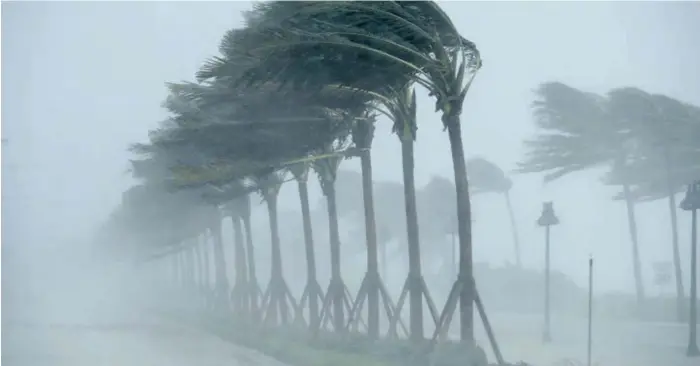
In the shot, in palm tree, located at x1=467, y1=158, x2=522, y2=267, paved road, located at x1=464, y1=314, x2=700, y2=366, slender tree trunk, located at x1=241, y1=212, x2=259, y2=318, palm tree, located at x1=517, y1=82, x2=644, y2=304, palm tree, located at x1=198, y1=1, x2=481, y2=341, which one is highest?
palm tree, located at x1=198, y1=1, x2=481, y2=341

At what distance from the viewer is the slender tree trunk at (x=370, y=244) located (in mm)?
15148

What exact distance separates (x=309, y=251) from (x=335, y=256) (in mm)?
1199

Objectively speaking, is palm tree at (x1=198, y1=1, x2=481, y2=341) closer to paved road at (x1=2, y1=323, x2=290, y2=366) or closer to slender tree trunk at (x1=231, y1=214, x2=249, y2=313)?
paved road at (x1=2, y1=323, x2=290, y2=366)

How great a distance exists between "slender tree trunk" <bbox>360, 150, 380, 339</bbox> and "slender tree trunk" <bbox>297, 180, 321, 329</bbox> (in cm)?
254

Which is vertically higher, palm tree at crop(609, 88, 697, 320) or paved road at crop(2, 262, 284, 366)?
palm tree at crop(609, 88, 697, 320)

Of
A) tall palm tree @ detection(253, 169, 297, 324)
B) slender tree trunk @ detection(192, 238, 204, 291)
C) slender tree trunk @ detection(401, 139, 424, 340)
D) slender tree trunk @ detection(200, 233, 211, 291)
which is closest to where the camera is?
slender tree trunk @ detection(401, 139, 424, 340)

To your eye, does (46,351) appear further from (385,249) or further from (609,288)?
(609,288)

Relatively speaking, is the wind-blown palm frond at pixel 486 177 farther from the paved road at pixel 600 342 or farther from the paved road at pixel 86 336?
the paved road at pixel 86 336

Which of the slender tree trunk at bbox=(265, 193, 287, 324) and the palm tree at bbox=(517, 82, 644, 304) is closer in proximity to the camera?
the palm tree at bbox=(517, 82, 644, 304)

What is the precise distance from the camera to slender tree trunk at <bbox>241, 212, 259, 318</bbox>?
832 inches

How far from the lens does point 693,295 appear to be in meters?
14.5

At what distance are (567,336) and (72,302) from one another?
916 centimetres

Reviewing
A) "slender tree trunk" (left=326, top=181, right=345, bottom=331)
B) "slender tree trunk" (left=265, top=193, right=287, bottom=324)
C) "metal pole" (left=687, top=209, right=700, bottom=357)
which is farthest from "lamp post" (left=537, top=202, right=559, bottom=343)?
"slender tree trunk" (left=265, top=193, right=287, bottom=324)

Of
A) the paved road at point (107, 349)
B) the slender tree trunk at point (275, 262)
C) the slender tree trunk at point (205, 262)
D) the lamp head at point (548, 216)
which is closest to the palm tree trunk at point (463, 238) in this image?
the lamp head at point (548, 216)
